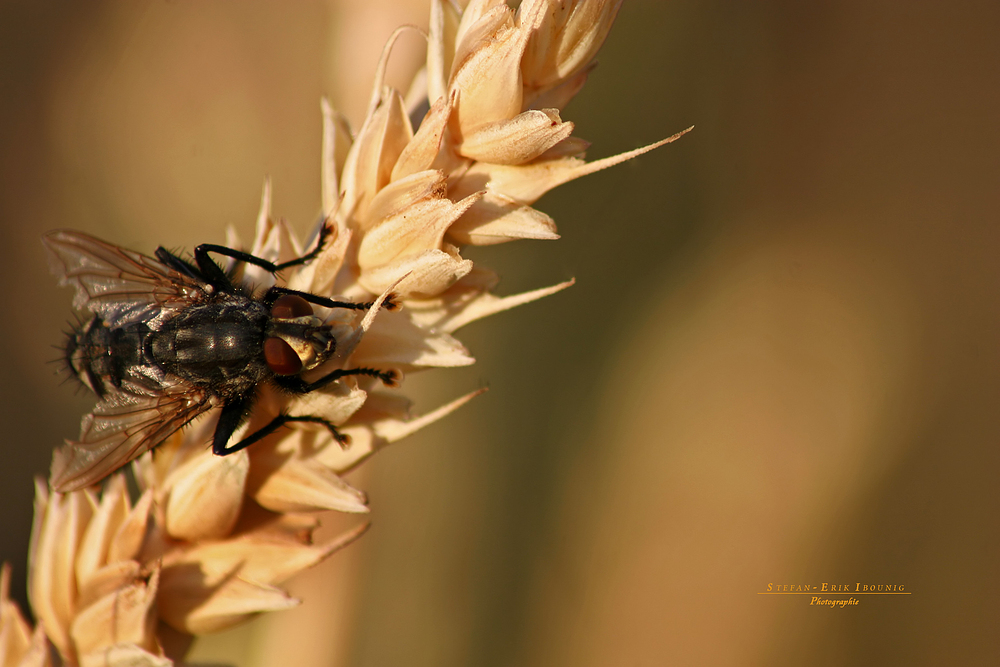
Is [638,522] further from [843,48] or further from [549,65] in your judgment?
[843,48]

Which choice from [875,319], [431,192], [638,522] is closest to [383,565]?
[638,522]

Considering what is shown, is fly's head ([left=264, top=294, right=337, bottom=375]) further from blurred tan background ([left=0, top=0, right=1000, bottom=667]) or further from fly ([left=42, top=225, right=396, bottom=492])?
blurred tan background ([left=0, top=0, right=1000, bottom=667])

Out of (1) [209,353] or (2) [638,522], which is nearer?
(1) [209,353]

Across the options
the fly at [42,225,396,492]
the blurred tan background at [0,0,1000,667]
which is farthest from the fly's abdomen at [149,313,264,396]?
the blurred tan background at [0,0,1000,667]

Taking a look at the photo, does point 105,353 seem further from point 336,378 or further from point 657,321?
point 657,321

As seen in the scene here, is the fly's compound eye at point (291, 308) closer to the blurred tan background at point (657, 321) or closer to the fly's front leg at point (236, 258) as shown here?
the fly's front leg at point (236, 258)

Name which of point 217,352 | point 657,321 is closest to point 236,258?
point 217,352
